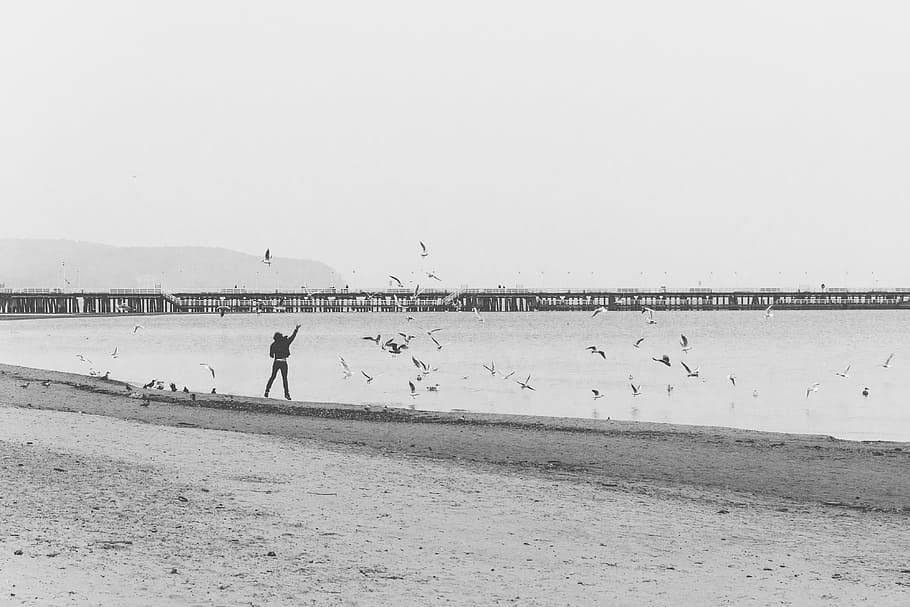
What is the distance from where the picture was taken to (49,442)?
538 inches

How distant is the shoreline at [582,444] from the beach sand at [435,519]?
0.08 m

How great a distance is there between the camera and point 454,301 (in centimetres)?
17588

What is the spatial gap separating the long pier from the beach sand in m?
150

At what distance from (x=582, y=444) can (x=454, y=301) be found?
521ft

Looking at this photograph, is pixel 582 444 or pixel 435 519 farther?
pixel 582 444

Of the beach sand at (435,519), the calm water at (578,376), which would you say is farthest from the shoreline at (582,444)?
the calm water at (578,376)

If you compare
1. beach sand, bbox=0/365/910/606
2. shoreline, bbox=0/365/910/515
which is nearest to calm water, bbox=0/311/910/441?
shoreline, bbox=0/365/910/515

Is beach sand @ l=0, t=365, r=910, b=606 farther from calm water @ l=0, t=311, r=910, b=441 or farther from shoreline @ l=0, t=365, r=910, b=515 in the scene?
calm water @ l=0, t=311, r=910, b=441

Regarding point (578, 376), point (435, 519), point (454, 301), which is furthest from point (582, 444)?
point (454, 301)

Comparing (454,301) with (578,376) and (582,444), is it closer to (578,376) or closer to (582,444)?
(578,376)

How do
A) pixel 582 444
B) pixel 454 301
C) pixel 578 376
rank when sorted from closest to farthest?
pixel 582 444 < pixel 578 376 < pixel 454 301

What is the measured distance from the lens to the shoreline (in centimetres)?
1314

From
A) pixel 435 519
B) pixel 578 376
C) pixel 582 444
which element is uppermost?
pixel 578 376

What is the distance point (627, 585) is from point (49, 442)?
8551 mm
